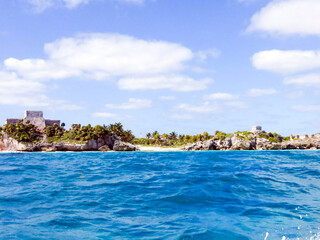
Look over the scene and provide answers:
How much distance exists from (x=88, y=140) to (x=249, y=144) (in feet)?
230

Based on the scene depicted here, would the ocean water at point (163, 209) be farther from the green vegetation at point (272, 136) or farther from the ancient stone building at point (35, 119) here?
the green vegetation at point (272, 136)

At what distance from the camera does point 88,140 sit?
362 ft

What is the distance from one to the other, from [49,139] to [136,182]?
108m

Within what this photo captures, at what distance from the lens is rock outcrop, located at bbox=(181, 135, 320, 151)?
11649 cm

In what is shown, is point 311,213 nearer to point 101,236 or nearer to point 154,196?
point 154,196

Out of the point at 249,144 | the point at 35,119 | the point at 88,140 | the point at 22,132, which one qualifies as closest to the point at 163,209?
the point at 88,140

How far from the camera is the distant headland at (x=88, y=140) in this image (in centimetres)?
10688

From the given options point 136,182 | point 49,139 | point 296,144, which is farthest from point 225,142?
point 136,182

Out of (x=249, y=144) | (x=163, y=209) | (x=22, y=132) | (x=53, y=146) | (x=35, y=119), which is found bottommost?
(x=53, y=146)

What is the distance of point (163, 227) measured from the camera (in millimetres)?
6387

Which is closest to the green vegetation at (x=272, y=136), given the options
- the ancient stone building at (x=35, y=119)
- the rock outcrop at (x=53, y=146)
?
the rock outcrop at (x=53, y=146)

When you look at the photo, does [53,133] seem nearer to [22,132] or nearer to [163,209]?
[22,132]

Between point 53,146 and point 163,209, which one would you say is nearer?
point 163,209

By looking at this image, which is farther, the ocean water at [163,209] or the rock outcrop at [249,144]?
the rock outcrop at [249,144]
